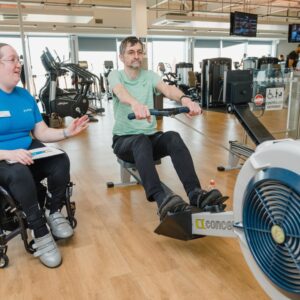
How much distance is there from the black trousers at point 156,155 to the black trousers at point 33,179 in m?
0.39

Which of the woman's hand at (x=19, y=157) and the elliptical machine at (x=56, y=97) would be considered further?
the elliptical machine at (x=56, y=97)

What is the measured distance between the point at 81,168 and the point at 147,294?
2095 millimetres

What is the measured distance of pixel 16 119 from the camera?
179 cm

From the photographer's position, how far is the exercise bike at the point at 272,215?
100cm

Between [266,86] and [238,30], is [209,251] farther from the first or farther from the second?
[238,30]

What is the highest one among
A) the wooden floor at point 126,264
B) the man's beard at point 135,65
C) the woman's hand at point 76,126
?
the man's beard at point 135,65

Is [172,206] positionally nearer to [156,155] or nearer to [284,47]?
[156,155]

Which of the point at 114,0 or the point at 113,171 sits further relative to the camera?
the point at 114,0

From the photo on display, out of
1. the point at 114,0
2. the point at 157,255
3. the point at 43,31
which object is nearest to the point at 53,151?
the point at 157,255

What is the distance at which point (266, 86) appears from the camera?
397cm

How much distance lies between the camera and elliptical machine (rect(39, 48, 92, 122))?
5.75 meters

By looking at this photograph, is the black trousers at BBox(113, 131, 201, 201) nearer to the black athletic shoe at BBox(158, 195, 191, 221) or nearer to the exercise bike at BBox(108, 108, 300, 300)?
the black athletic shoe at BBox(158, 195, 191, 221)

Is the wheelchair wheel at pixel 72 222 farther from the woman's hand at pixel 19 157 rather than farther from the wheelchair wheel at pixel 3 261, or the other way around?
the woman's hand at pixel 19 157

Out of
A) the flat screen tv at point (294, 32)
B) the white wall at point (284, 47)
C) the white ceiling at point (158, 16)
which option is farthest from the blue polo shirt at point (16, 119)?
the white wall at point (284, 47)
